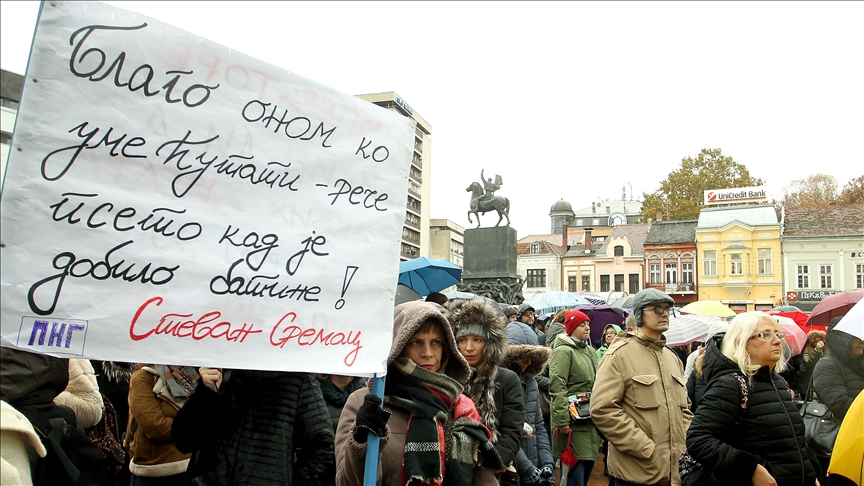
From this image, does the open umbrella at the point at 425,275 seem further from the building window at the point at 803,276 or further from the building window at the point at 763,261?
the building window at the point at 803,276

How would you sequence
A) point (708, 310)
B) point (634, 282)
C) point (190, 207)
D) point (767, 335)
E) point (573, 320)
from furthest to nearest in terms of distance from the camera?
point (634, 282), point (708, 310), point (573, 320), point (767, 335), point (190, 207)

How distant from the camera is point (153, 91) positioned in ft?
7.19

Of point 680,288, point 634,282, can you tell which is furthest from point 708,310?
point 634,282

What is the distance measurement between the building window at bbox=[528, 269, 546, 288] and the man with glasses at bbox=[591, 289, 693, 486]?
5891 cm

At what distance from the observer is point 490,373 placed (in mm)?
3709

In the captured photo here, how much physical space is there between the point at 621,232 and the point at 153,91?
2381 inches

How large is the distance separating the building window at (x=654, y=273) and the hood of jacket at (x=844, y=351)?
52.3m

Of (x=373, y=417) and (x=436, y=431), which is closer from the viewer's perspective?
(x=373, y=417)

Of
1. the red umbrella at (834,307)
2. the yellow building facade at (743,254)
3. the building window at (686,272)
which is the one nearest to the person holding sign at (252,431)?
the red umbrella at (834,307)

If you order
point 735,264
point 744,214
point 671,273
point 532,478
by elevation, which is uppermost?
point 744,214

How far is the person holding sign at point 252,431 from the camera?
9.15 ft

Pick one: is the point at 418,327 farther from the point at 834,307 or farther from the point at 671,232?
→ the point at 671,232

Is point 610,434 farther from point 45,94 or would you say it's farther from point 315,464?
point 45,94

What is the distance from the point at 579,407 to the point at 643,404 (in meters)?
2.02
